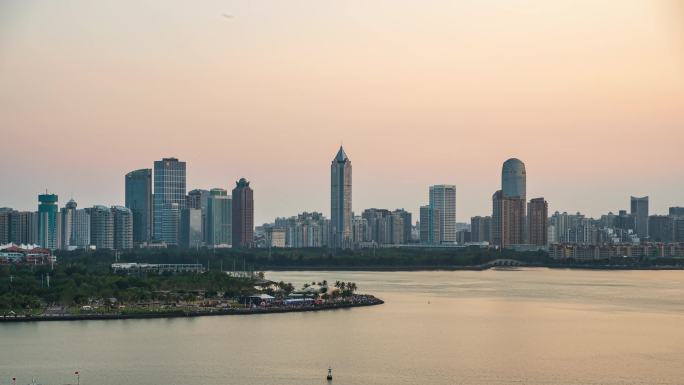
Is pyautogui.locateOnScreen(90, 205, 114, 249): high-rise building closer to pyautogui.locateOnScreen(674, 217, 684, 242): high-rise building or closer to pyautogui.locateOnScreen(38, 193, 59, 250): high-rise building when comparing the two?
pyautogui.locateOnScreen(38, 193, 59, 250): high-rise building

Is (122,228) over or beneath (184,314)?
over

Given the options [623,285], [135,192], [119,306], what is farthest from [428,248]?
[119,306]

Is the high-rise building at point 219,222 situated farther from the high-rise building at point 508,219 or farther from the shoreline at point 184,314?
the shoreline at point 184,314

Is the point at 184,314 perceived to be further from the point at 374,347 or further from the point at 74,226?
the point at 74,226

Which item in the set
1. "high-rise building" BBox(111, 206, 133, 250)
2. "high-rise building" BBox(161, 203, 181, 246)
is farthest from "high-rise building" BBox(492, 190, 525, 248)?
"high-rise building" BBox(111, 206, 133, 250)

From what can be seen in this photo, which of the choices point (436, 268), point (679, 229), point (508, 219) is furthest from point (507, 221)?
point (436, 268)

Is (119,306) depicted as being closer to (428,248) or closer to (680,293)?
(680,293)

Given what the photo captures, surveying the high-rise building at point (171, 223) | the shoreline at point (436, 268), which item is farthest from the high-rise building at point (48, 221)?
the shoreline at point (436, 268)
